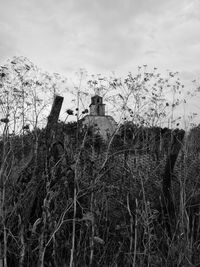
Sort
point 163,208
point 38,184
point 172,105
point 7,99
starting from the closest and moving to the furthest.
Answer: point 38,184
point 163,208
point 7,99
point 172,105

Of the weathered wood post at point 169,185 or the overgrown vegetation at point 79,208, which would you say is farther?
the weathered wood post at point 169,185

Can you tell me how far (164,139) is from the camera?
452 cm

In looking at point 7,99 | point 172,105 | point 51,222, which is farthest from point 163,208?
point 172,105

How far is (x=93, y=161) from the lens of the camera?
281 centimetres

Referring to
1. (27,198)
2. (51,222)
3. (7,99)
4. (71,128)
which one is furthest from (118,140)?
(51,222)

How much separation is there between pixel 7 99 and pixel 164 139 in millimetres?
2321

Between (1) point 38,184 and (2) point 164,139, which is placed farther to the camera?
(2) point 164,139

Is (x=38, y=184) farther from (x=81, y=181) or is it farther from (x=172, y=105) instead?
(x=172, y=105)

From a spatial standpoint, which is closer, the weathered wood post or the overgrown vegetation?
the overgrown vegetation

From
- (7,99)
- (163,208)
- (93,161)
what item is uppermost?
(7,99)

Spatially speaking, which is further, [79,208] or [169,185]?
[169,185]

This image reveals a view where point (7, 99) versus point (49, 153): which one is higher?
point (7, 99)

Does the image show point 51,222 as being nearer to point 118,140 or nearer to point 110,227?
point 110,227

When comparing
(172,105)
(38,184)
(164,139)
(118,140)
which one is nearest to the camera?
(38,184)
